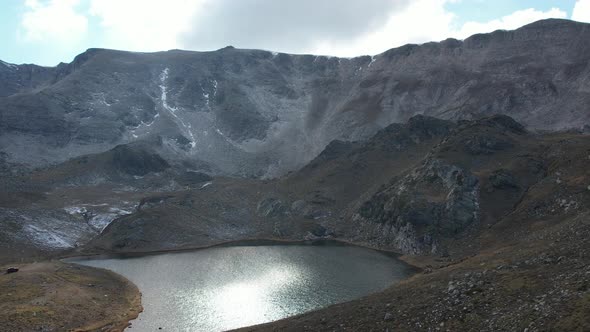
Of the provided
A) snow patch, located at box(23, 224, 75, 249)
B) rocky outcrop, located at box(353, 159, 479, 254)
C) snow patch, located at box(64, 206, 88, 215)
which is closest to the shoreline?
rocky outcrop, located at box(353, 159, 479, 254)

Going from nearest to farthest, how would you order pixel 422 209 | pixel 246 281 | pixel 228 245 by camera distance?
pixel 246 281 → pixel 422 209 → pixel 228 245

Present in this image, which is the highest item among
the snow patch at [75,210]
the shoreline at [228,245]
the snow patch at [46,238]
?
the snow patch at [75,210]

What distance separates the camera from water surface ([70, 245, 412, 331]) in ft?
255

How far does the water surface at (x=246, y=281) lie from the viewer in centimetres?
7775

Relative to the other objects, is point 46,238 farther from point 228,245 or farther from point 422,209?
point 422,209

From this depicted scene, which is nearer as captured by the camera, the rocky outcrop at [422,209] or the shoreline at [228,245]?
the rocky outcrop at [422,209]

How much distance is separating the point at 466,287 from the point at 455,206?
279ft

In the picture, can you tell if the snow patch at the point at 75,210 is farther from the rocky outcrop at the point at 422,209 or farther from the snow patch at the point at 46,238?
the rocky outcrop at the point at 422,209

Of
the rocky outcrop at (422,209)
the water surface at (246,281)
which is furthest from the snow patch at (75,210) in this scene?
the rocky outcrop at (422,209)

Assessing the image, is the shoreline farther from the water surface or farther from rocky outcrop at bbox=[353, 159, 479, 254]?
the water surface

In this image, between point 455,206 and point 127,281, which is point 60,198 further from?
point 455,206

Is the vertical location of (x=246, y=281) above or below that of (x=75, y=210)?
below

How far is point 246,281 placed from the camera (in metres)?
102

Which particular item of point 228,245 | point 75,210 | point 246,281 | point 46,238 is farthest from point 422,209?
point 75,210
